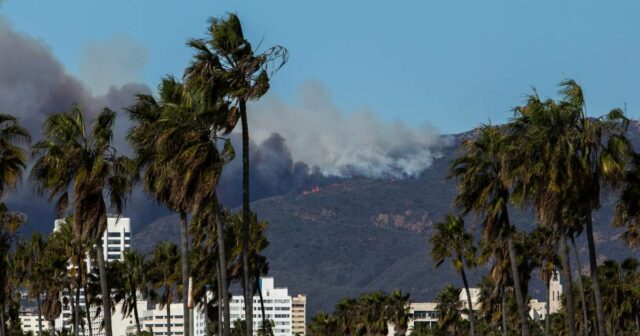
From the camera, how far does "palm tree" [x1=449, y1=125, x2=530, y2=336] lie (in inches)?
2398

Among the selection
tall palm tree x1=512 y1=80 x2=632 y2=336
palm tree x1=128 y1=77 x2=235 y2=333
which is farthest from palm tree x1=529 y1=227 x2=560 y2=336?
palm tree x1=128 y1=77 x2=235 y2=333

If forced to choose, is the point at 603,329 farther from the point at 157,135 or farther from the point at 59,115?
the point at 59,115

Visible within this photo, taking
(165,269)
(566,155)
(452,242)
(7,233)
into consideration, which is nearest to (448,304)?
(452,242)

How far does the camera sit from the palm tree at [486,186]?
6091 cm

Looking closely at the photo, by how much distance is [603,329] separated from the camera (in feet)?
179

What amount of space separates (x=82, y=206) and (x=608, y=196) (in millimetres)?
21289

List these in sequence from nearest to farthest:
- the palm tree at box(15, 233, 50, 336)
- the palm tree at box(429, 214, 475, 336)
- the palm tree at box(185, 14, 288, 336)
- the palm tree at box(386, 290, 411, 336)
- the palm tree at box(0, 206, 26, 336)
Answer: the palm tree at box(185, 14, 288, 336)
the palm tree at box(0, 206, 26, 336)
the palm tree at box(429, 214, 475, 336)
the palm tree at box(15, 233, 50, 336)
the palm tree at box(386, 290, 411, 336)

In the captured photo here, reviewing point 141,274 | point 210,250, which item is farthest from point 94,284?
point 210,250

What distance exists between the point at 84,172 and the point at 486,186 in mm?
18715

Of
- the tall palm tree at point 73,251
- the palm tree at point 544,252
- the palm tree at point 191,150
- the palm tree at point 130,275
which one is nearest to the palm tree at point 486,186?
the palm tree at point 191,150

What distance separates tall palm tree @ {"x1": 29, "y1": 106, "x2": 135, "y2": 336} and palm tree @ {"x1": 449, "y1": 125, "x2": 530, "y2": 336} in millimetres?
15468

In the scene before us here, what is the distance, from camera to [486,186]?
61.3 meters

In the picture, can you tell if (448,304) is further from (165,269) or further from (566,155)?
(566,155)

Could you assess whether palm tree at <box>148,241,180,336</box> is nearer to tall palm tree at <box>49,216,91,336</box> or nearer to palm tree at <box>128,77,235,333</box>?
tall palm tree at <box>49,216,91,336</box>
